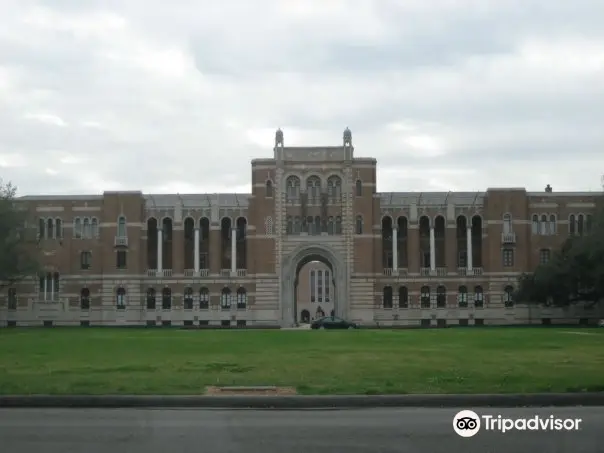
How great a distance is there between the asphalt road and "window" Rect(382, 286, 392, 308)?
2919 inches

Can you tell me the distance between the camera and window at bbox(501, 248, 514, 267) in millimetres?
93562

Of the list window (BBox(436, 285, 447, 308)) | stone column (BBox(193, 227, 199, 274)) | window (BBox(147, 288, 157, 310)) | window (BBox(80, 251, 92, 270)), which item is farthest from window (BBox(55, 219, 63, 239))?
window (BBox(436, 285, 447, 308))

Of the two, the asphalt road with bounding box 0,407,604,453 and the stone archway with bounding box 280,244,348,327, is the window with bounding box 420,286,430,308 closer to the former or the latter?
the stone archway with bounding box 280,244,348,327

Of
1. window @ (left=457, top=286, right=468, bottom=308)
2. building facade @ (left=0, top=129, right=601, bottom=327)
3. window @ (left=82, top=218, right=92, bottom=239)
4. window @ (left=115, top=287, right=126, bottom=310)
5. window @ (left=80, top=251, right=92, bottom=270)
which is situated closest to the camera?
building facade @ (left=0, top=129, right=601, bottom=327)

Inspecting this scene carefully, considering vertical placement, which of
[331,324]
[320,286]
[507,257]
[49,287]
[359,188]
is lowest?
[331,324]

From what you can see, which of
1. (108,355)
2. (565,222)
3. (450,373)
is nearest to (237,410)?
(450,373)

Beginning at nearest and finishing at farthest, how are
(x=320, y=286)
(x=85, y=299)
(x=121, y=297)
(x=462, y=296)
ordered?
(x=462, y=296), (x=121, y=297), (x=85, y=299), (x=320, y=286)

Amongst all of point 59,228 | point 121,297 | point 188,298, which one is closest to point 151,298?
point 121,297

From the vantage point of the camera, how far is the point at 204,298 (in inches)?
3718

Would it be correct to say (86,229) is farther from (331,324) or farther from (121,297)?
(331,324)

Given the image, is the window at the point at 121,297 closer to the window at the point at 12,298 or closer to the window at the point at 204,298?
the window at the point at 204,298

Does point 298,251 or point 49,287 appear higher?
point 298,251

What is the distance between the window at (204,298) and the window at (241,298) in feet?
9.73

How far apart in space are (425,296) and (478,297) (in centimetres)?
518
